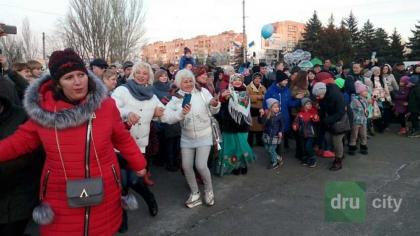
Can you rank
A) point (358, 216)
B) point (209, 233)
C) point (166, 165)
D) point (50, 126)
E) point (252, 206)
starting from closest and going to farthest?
point (50, 126) < point (209, 233) < point (358, 216) < point (252, 206) < point (166, 165)

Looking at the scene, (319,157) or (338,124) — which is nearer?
(338,124)

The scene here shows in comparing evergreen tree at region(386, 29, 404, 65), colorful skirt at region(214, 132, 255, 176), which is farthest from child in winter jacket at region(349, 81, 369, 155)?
evergreen tree at region(386, 29, 404, 65)

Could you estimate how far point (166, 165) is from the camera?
264 inches

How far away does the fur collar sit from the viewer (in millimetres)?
2299

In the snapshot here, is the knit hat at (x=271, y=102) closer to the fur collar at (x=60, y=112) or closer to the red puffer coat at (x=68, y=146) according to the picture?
the red puffer coat at (x=68, y=146)

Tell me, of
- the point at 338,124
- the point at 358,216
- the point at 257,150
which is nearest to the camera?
the point at 358,216

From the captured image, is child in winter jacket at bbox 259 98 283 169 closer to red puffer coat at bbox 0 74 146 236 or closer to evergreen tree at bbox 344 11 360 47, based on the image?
red puffer coat at bbox 0 74 146 236

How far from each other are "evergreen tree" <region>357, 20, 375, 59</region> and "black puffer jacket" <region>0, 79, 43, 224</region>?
41.8 meters

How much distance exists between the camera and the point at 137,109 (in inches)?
163

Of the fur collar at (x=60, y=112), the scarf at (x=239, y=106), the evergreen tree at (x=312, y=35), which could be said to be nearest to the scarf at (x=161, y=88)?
the scarf at (x=239, y=106)

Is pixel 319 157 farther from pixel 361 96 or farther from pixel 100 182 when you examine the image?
pixel 100 182

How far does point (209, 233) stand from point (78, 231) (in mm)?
1850

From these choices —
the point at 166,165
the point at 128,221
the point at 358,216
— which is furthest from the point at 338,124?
the point at 128,221

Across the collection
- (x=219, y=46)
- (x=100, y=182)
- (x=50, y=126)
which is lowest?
(x=100, y=182)
